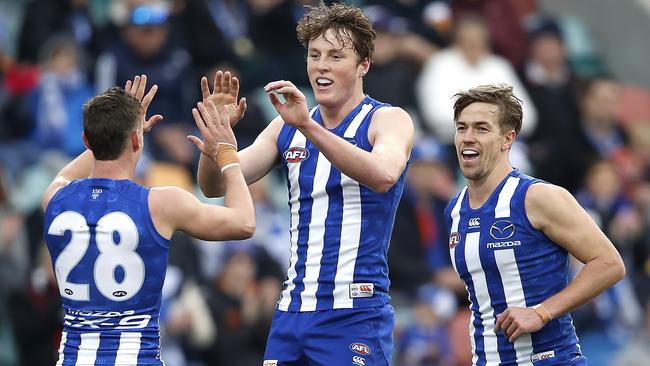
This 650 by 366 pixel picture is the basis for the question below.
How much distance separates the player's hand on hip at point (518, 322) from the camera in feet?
24.5

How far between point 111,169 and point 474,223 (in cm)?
217

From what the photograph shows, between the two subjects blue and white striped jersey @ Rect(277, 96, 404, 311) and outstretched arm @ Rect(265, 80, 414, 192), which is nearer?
outstretched arm @ Rect(265, 80, 414, 192)

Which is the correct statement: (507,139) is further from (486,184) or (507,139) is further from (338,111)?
(338,111)

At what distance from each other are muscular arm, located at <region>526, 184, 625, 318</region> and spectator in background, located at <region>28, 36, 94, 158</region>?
7.33 meters

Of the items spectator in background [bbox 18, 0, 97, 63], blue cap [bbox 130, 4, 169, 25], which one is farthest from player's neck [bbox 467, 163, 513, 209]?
spectator in background [bbox 18, 0, 97, 63]

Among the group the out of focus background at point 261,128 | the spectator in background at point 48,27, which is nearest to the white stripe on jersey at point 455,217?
the out of focus background at point 261,128

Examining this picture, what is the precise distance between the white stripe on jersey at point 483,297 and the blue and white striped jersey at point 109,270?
71.5 inches

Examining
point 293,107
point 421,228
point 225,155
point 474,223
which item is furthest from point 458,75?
point 293,107

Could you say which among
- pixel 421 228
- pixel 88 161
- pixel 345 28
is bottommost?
pixel 88 161

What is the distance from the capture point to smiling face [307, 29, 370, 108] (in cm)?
788

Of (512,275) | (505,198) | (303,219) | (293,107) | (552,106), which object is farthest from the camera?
(552,106)

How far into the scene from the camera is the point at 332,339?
7668mm

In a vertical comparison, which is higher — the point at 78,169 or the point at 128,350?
the point at 78,169

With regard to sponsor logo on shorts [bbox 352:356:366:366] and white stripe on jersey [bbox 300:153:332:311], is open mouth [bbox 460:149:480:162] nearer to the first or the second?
white stripe on jersey [bbox 300:153:332:311]
